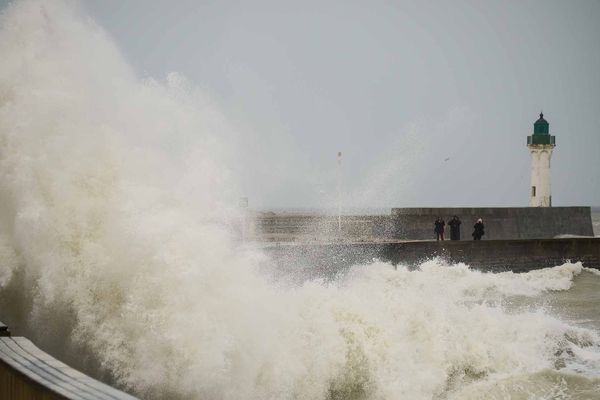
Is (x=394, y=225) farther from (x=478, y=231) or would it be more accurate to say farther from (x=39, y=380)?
(x=39, y=380)

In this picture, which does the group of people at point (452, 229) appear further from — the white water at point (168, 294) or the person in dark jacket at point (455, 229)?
the white water at point (168, 294)

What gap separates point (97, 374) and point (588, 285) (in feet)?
52.0

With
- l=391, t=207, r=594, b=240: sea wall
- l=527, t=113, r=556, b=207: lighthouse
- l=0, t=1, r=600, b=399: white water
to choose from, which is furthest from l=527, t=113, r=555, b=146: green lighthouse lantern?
l=0, t=1, r=600, b=399: white water

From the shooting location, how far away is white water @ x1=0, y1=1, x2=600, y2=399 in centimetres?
Answer: 536

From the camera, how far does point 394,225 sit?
20.7 m

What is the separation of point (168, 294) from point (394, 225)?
618 inches

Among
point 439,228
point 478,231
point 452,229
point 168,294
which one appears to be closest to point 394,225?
point 439,228

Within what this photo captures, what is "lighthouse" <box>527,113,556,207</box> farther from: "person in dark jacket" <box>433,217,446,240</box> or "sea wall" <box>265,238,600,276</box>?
"person in dark jacket" <box>433,217,446,240</box>

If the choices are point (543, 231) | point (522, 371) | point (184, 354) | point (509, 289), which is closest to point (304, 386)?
point (184, 354)

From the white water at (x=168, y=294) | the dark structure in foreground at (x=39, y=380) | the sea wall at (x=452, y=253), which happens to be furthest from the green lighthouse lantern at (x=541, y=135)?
the dark structure in foreground at (x=39, y=380)

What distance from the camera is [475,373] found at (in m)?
7.48

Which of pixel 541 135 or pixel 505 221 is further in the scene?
pixel 541 135

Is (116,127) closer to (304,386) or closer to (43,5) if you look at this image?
(43,5)

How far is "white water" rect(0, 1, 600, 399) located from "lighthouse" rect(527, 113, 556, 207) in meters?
25.8
